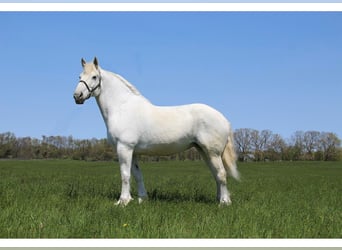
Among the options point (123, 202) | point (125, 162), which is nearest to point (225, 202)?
point (123, 202)

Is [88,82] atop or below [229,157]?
atop

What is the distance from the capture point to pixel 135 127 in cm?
728

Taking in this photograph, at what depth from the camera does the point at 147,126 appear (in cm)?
730

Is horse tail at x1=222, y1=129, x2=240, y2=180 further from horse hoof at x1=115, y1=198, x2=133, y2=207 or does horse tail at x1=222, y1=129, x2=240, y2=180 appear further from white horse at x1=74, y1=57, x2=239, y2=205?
horse hoof at x1=115, y1=198, x2=133, y2=207

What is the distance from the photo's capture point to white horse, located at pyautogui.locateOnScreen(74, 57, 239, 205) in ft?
23.8

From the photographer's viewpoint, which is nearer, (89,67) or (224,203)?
(224,203)

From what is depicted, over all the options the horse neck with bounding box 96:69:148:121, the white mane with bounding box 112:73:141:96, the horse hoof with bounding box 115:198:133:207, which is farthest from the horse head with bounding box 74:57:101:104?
the horse hoof with bounding box 115:198:133:207

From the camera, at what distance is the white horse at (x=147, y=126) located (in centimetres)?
725

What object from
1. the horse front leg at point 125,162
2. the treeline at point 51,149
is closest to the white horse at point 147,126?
the horse front leg at point 125,162

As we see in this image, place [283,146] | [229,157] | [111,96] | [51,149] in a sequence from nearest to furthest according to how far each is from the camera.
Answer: [111,96]
[229,157]
[283,146]
[51,149]

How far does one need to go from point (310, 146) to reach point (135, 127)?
1877 cm

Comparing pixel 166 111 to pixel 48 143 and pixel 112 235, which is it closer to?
pixel 112 235

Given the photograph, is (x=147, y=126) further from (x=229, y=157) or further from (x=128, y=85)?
(x=229, y=157)

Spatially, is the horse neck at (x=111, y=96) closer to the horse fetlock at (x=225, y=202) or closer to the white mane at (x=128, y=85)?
the white mane at (x=128, y=85)
